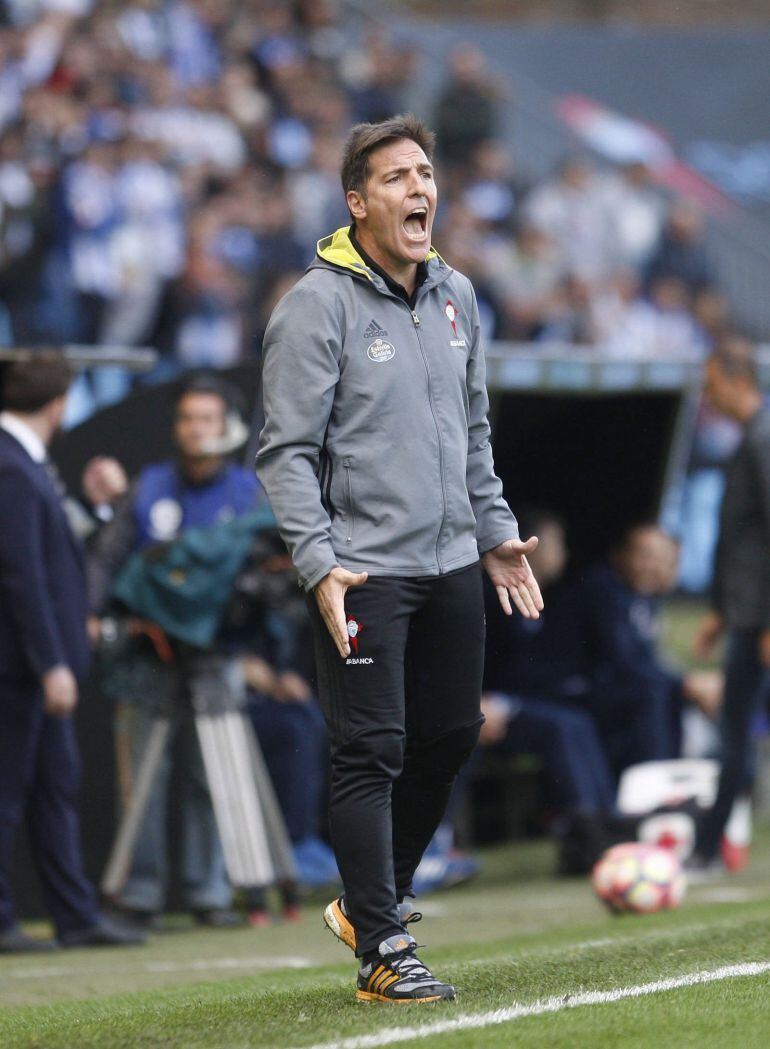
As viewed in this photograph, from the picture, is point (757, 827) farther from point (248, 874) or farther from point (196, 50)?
point (196, 50)

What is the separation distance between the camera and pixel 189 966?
19.5 ft

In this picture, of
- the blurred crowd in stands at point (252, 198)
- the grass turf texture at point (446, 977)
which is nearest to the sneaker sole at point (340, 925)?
the grass turf texture at point (446, 977)

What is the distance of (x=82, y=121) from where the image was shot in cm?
1370

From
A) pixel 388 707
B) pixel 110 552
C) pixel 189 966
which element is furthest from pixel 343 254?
pixel 110 552

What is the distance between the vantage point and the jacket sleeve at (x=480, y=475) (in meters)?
4.48

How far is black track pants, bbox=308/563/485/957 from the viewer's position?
406cm

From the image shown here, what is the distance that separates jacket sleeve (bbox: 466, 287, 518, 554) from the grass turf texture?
111cm

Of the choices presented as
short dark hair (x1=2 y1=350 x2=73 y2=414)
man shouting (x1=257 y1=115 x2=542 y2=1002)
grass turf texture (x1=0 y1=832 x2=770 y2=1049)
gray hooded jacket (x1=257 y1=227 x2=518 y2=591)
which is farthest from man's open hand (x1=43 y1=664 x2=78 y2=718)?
gray hooded jacket (x1=257 y1=227 x2=518 y2=591)

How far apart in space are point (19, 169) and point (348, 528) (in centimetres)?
966

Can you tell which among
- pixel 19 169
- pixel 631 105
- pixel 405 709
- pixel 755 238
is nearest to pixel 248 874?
pixel 405 709

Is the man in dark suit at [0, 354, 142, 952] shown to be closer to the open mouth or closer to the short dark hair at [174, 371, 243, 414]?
the short dark hair at [174, 371, 243, 414]

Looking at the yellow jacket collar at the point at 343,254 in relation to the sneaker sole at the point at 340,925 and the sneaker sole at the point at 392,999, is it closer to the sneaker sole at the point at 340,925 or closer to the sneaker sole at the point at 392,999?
the sneaker sole at the point at 340,925

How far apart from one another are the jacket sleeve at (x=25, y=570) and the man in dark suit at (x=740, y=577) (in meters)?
3.36

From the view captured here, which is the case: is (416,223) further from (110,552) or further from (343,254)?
(110,552)
